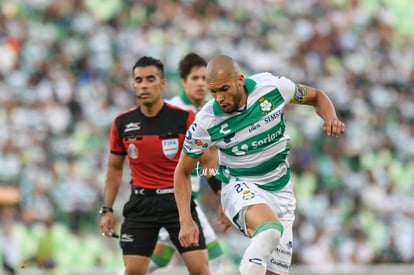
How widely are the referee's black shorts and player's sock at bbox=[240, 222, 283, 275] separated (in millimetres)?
1823

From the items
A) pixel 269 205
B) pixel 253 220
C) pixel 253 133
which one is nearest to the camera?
pixel 253 220

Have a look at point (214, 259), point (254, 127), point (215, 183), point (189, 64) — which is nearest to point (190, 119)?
point (215, 183)

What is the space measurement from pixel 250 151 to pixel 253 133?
18cm

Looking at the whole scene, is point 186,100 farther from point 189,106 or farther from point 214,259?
point 214,259

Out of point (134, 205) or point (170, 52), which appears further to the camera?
point (170, 52)

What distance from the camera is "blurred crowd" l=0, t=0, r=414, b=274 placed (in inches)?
647

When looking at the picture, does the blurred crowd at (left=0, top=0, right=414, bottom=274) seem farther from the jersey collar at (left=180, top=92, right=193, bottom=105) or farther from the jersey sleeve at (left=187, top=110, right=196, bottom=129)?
the jersey sleeve at (left=187, top=110, right=196, bottom=129)

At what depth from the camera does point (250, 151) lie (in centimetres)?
829

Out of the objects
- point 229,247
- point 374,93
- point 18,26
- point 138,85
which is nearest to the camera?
point 138,85

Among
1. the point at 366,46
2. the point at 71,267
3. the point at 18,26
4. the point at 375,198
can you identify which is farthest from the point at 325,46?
the point at 71,267

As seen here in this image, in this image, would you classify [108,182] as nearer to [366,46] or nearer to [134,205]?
[134,205]

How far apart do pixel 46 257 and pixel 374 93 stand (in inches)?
370

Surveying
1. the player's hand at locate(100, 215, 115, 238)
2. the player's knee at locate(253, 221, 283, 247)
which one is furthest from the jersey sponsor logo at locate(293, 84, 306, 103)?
the player's hand at locate(100, 215, 115, 238)

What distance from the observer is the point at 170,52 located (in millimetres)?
19719
